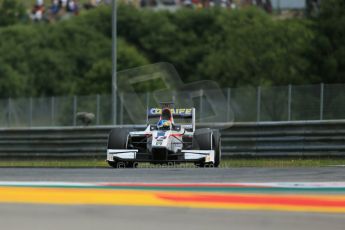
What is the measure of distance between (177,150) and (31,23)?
212 feet

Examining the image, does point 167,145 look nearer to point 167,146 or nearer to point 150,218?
point 167,146

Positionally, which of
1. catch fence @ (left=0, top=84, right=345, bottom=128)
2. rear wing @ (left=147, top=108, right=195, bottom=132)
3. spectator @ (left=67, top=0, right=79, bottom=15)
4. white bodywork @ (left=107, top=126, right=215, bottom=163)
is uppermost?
spectator @ (left=67, top=0, right=79, bottom=15)

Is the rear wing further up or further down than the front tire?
further up

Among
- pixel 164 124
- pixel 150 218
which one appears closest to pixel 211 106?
pixel 164 124

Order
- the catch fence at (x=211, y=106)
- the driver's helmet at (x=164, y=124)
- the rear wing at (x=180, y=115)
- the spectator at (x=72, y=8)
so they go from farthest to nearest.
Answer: the spectator at (x=72, y=8), the catch fence at (x=211, y=106), the rear wing at (x=180, y=115), the driver's helmet at (x=164, y=124)

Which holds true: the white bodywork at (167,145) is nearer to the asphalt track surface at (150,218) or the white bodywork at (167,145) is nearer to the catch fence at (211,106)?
the catch fence at (211,106)

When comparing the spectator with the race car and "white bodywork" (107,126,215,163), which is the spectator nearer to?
the race car

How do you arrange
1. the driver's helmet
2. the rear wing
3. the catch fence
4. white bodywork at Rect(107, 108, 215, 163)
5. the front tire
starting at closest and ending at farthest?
1. white bodywork at Rect(107, 108, 215, 163)
2. the front tire
3. the driver's helmet
4. the rear wing
5. the catch fence

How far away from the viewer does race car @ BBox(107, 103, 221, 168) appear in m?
14.3

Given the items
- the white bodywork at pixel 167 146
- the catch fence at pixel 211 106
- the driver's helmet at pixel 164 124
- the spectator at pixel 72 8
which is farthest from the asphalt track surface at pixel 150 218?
the spectator at pixel 72 8

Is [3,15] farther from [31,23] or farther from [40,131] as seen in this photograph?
[40,131]

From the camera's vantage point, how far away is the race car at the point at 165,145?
14.3m

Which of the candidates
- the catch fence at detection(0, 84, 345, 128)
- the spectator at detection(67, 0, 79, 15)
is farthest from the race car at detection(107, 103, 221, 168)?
the spectator at detection(67, 0, 79, 15)

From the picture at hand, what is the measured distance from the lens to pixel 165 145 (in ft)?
46.6
